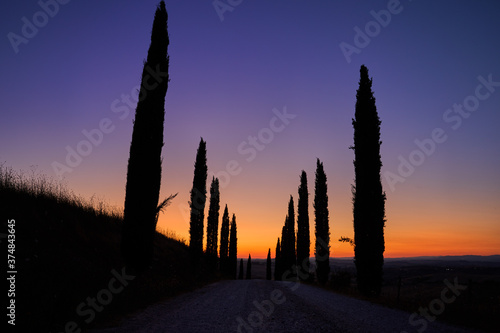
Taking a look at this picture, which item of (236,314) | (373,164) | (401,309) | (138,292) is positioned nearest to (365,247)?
(373,164)

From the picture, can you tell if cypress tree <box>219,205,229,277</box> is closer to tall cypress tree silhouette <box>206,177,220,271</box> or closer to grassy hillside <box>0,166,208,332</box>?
tall cypress tree silhouette <box>206,177,220,271</box>

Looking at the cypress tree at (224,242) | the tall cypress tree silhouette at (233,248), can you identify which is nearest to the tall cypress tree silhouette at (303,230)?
the cypress tree at (224,242)

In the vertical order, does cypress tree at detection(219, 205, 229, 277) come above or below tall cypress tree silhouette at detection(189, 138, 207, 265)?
below

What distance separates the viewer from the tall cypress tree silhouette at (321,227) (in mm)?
26641

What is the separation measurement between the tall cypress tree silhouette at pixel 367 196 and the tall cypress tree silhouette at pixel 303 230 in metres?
15.0

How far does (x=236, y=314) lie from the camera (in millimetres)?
7777

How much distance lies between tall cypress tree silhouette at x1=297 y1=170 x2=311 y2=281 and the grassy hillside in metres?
21.4

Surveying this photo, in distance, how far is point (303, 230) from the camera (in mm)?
34812

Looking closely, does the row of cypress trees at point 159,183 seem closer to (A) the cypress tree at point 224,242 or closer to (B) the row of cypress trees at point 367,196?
(B) the row of cypress trees at point 367,196

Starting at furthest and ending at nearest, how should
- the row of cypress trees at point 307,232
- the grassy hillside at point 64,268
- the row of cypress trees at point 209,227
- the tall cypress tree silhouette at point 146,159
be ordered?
the row of cypress trees at point 209,227 → the row of cypress trees at point 307,232 → the tall cypress tree silhouette at point 146,159 → the grassy hillside at point 64,268

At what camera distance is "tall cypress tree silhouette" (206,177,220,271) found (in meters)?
39.8

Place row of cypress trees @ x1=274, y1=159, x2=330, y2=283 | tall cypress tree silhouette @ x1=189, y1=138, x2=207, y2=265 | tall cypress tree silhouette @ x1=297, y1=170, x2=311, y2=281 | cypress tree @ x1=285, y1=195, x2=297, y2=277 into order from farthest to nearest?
cypress tree @ x1=285, y1=195, x2=297, y2=277, tall cypress tree silhouette @ x1=297, y1=170, x2=311, y2=281, tall cypress tree silhouette @ x1=189, y1=138, x2=207, y2=265, row of cypress trees @ x1=274, y1=159, x2=330, y2=283

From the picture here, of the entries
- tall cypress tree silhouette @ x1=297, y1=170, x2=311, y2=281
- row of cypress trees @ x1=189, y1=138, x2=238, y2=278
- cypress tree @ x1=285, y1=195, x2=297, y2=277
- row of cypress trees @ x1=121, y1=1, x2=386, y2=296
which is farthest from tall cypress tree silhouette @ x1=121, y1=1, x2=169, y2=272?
cypress tree @ x1=285, y1=195, x2=297, y2=277

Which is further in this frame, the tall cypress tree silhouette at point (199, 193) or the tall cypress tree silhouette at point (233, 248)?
the tall cypress tree silhouette at point (233, 248)
